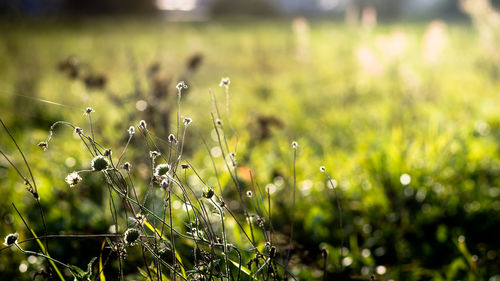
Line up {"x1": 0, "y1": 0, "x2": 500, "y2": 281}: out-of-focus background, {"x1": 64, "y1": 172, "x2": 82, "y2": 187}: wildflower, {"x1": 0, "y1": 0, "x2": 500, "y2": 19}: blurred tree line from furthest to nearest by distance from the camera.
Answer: {"x1": 0, "y1": 0, "x2": 500, "y2": 19}: blurred tree line
{"x1": 0, "y1": 0, "x2": 500, "y2": 281}: out-of-focus background
{"x1": 64, "y1": 172, "x2": 82, "y2": 187}: wildflower

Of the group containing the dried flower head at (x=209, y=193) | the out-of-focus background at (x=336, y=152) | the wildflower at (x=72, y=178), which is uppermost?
the wildflower at (x=72, y=178)

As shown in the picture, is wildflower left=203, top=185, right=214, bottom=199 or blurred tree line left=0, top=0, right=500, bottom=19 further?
blurred tree line left=0, top=0, right=500, bottom=19

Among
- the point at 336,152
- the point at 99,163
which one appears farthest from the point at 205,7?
the point at 99,163

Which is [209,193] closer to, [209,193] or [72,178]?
[209,193]

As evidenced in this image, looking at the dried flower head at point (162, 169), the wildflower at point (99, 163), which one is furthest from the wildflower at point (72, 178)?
the dried flower head at point (162, 169)

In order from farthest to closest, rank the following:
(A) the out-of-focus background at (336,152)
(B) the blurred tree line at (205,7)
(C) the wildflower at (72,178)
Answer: (B) the blurred tree line at (205,7)
(A) the out-of-focus background at (336,152)
(C) the wildflower at (72,178)

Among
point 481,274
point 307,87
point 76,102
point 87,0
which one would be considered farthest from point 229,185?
point 87,0

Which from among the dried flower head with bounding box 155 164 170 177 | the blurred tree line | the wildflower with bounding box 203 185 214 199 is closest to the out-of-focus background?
the wildflower with bounding box 203 185 214 199

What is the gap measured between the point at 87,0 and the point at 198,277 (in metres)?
21.3

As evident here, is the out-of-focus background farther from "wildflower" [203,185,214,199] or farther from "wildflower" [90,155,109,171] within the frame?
"wildflower" [90,155,109,171]

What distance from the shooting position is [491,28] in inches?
170

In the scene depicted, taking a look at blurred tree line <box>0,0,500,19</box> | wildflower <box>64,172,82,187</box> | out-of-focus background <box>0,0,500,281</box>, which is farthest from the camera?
blurred tree line <box>0,0,500,19</box>

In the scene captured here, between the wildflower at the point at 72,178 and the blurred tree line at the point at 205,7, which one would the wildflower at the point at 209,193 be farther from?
the blurred tree line at the point at 205,7

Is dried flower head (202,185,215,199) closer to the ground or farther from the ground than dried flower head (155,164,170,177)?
closer to the ground
